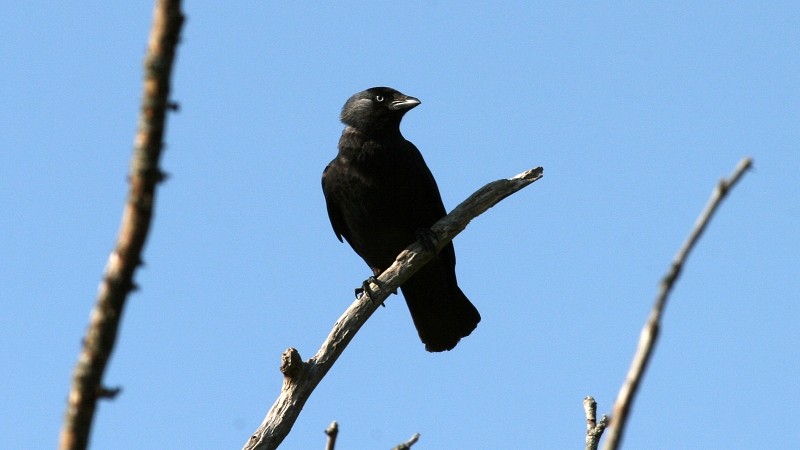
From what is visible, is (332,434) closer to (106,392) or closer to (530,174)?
(106,392)

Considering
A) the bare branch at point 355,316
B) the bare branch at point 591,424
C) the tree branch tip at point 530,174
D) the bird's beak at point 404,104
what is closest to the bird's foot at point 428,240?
the bare branch at point 355,316

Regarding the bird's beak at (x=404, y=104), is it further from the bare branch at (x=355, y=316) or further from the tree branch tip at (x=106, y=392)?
the tree branch tip at (x=106, y=392)

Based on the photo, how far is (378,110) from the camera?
24.5ft

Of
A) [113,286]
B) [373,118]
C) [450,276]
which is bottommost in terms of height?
[113,286]

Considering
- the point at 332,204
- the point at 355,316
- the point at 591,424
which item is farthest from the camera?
the point at 332,204

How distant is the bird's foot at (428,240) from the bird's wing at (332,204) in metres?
1.11

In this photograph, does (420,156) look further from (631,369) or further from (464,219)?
(631,369)

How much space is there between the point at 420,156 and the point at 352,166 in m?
0.52

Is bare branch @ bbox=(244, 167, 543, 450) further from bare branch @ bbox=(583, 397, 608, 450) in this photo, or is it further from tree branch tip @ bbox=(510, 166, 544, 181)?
bare branch @ bbox=(583, 397, 608, 450)

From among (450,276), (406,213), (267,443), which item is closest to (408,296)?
(450,276)

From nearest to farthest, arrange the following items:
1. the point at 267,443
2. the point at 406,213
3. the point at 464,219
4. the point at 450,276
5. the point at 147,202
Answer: the point at 147,202 < the point at 267,443 < the point at 464,219 < the point at 406,213 < the point at 450,276

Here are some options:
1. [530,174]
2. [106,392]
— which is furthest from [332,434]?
[530,174]

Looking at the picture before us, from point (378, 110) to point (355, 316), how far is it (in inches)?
99.5

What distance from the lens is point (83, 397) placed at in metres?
1.11
